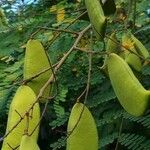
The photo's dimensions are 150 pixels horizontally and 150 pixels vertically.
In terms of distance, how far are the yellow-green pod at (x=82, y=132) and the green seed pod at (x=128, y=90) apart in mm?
88

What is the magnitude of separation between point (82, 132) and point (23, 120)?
0.12 meters

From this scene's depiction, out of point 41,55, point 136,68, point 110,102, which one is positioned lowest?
point 110,102

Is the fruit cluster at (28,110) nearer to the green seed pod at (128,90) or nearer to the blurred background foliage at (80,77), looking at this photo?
the green seed pod at (128,90)

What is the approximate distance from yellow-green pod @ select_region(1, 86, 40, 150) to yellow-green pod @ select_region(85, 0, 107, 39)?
0.21 meters

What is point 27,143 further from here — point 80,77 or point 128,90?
point 80,77

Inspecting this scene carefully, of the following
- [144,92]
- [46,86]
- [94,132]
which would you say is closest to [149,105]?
[144,92]

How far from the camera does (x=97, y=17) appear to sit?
1.03m

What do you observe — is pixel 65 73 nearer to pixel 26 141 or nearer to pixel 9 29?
pixel 9 29

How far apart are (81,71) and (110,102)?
179mm

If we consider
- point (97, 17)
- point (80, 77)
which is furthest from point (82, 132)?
point (80, 77)

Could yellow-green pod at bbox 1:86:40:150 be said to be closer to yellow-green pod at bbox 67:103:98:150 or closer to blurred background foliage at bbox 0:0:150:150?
yellow-green pod at bbox 67:103:98:150

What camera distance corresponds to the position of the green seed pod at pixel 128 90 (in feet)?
3.39

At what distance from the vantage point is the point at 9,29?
9.09 feet

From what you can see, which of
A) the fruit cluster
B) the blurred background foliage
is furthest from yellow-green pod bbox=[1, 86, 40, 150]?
the blurred background foliage
